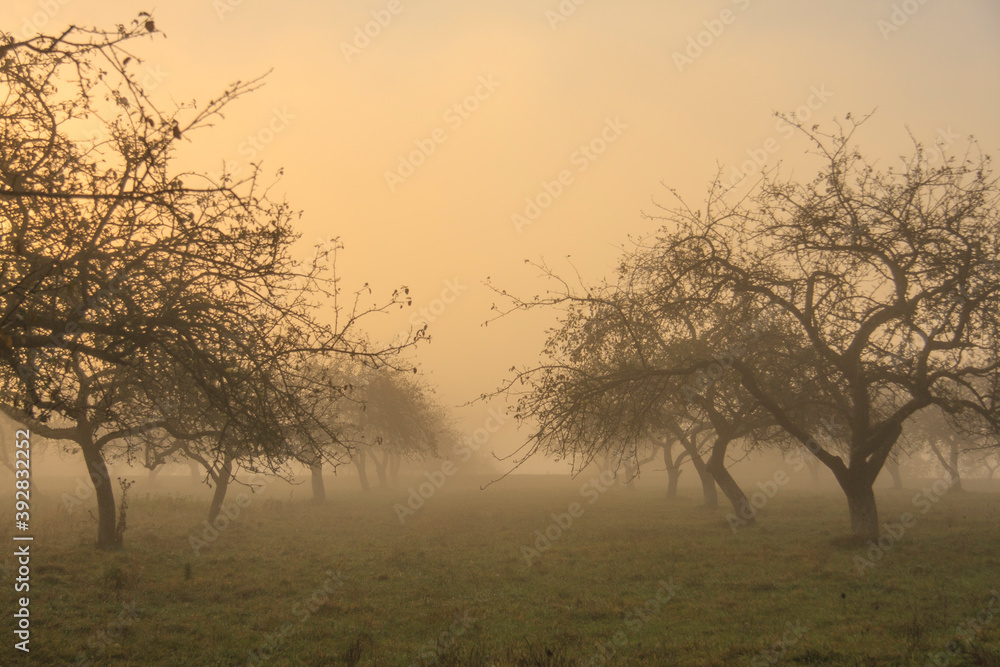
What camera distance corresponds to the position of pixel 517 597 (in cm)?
1277

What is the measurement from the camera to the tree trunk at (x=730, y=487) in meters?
23.8

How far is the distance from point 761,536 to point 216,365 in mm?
19473

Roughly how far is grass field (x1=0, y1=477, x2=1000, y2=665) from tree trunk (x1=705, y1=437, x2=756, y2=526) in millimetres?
1513

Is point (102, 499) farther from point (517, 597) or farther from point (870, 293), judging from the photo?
point (870, 293)

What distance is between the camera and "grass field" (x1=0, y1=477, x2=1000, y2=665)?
8.79 m

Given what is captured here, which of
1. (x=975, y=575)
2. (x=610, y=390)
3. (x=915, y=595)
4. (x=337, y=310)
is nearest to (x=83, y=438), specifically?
(x=337, y=310)

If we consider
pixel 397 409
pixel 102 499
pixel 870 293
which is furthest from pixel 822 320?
pixel 397 409

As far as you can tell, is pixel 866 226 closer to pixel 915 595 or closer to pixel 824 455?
pixel 824 455

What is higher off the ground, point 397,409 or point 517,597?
point 397,409

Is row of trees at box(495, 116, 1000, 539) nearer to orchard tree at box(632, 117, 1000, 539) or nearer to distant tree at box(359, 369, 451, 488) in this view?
orchard tree at box(632, 117, 1000, 539)

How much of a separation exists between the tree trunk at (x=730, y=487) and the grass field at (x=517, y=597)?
1.51 meters

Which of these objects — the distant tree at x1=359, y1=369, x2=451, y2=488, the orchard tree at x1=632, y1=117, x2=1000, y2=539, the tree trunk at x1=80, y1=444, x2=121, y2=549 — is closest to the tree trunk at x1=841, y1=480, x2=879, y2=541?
the orchard tree at x1=632, y1=117, x2=1000, y2=539

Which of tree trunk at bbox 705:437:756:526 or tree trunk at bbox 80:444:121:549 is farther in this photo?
tree trunk at bbox 705:437:756:526

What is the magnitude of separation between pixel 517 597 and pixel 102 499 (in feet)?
41.8
